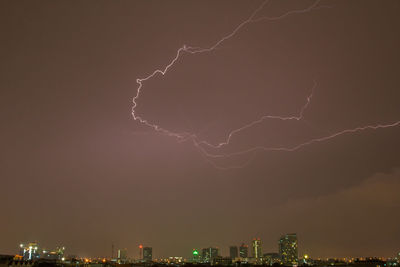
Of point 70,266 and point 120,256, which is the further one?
point 120,256

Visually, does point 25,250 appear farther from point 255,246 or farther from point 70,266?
point 255,246

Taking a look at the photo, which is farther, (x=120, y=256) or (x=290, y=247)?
(x=290, y=247)

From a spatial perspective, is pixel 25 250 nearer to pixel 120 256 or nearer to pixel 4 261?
pixel 120 256

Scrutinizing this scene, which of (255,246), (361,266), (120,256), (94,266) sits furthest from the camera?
(255,246)

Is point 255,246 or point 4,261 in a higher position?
point 4,261

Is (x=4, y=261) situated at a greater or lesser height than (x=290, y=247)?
greater

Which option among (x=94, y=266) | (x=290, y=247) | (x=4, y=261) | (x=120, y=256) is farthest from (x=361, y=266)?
(x=290, y=247)

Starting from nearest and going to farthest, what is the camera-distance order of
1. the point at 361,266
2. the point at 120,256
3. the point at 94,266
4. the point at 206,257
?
the point at 94,266
the point at 361,266
the point at 120,256
the point at 206,257

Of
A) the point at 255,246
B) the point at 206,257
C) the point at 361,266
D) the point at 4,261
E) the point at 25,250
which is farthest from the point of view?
the point at 255,246

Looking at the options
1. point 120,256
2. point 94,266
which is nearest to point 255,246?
point 120,256
